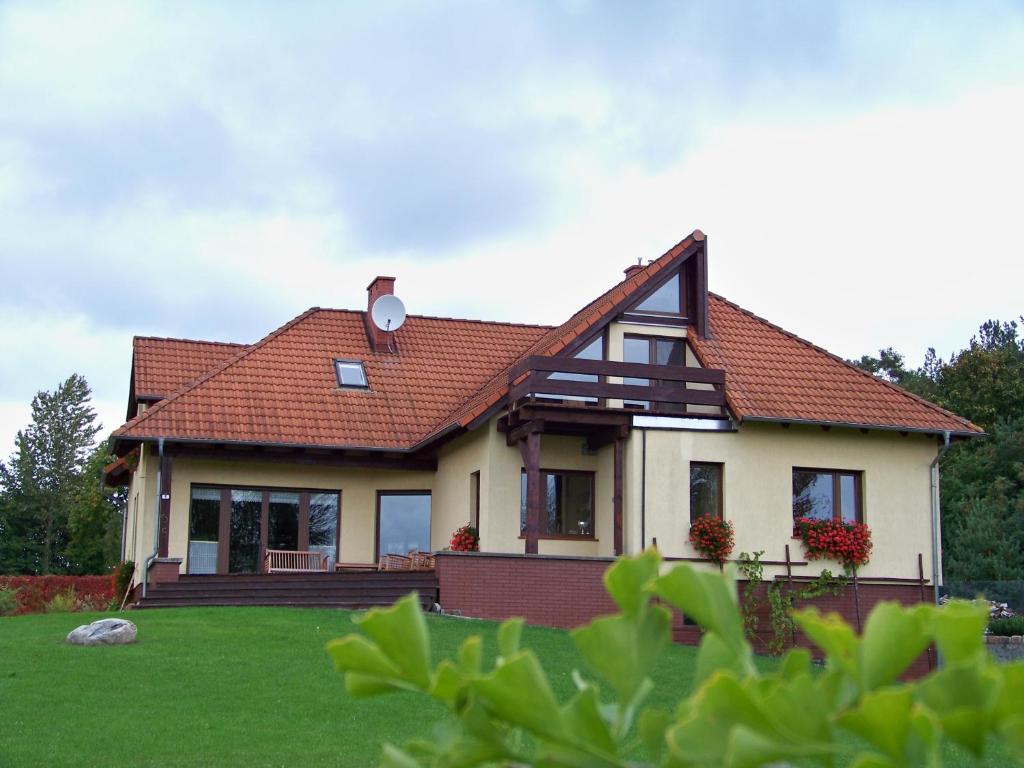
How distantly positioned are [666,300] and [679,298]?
0.98ft

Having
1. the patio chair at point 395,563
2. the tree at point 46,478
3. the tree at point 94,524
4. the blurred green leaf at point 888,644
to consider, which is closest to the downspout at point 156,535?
the patio chair at point 395,563

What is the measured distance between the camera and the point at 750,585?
2055cm

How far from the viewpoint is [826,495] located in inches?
869

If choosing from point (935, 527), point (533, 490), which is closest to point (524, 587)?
point (533, 490)

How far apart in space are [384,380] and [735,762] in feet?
79.7

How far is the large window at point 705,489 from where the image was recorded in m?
21.3

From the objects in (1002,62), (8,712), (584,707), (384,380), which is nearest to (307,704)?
(8,712)

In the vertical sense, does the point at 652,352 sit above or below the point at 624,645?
above

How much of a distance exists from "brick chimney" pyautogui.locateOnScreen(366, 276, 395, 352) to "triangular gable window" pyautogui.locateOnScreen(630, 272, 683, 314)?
6508 mm

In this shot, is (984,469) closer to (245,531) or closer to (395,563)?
(395,563)

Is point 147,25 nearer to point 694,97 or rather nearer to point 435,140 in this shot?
point 435,140

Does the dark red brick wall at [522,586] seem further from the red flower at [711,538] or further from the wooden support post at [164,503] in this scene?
the wooden support post at [164,503]

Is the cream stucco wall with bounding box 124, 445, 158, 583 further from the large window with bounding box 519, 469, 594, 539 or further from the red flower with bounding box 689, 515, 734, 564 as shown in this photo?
the red flower with bounding box 689, 515, 734, 564

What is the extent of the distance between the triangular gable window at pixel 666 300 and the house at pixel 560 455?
0.13 ft
